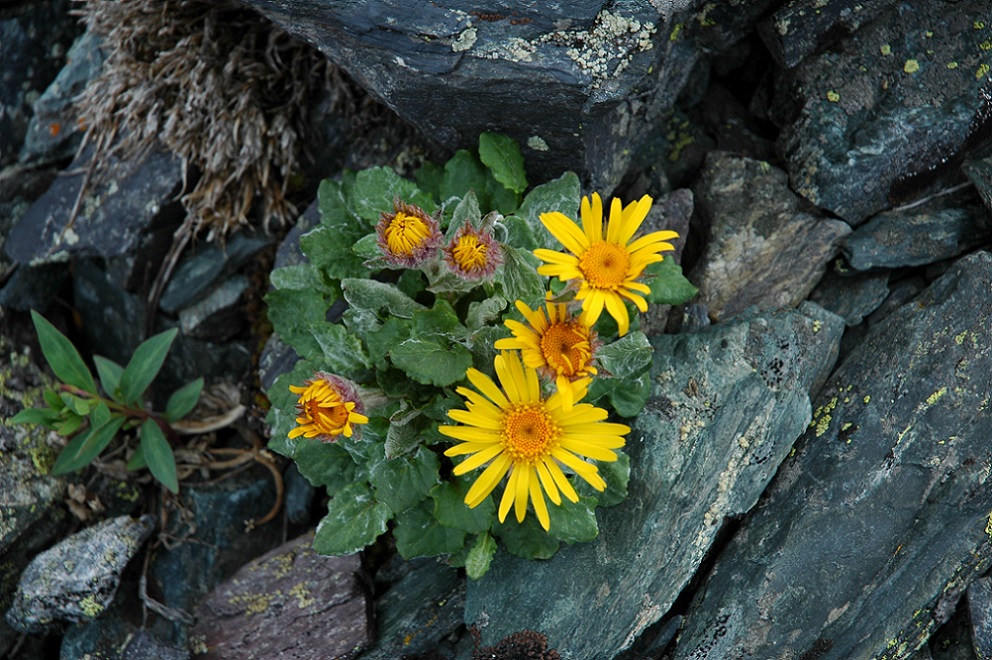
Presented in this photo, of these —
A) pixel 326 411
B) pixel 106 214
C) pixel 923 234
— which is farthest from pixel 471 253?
pixel 106 214

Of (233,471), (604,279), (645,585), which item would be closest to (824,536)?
(645,585)

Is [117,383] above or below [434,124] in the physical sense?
below

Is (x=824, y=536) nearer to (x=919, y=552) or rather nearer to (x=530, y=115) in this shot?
(x=919, y=552)

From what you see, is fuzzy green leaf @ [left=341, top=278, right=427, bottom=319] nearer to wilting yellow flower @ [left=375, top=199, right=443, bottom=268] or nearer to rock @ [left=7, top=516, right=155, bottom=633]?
wilting yellow flower @ [left=375, top=199, right=443, bottom=268]

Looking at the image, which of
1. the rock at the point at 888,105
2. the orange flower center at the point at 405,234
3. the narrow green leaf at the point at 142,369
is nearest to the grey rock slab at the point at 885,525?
the rock at the point at 888,105

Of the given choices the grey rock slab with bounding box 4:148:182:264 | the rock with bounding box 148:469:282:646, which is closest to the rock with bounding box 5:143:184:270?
the grey rock slab with bounding box 4:148:182:264
